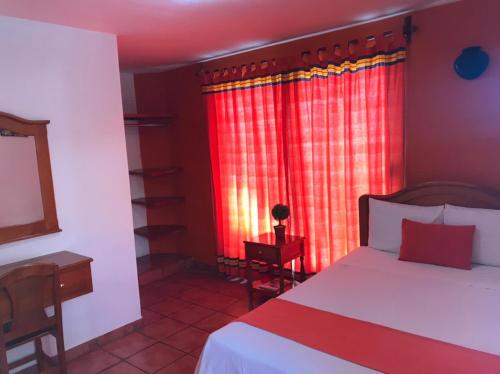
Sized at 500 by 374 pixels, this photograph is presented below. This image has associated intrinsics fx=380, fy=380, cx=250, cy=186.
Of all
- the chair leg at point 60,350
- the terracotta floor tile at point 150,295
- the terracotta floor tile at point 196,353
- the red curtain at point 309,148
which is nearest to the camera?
the chair leg at point 60,350

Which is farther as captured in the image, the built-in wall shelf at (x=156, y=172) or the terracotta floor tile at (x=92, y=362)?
the built-in wall shelf at (x=156, y=172)

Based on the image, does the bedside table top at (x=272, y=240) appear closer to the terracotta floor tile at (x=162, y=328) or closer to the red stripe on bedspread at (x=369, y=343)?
the terracotta floor tile at (x=162, y=328)

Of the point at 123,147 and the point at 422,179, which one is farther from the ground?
the point at 123,147

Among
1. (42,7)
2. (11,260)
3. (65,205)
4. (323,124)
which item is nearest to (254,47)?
(323,124)

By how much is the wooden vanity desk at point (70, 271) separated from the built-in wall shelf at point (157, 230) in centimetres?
176

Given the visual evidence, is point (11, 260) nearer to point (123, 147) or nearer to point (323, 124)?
point (123, 147)

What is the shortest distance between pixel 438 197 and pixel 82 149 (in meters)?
2.68

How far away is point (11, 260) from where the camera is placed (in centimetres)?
253

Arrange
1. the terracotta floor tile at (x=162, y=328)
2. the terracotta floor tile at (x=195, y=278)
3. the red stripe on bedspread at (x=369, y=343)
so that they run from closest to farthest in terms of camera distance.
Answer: the red stripe on bedspread at (x=369, y=343), the terracotta floor tile at (x=162, y=328), the terracotta floor tile at (x=195, y=278)

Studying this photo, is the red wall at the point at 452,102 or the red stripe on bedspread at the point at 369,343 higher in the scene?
the red wall at the point at 452,102

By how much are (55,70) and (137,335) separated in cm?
216

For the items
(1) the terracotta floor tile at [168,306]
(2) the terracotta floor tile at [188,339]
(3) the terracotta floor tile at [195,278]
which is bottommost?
(2) the terracotta floor tile at [188,339]

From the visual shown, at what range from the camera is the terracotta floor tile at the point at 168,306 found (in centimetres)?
360

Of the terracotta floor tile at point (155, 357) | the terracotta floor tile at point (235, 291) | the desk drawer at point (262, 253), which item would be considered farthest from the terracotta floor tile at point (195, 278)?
the terracotta floor tile at point (155, 357)
